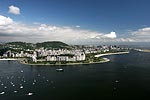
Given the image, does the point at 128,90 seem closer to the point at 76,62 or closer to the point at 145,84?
the point at 145,84

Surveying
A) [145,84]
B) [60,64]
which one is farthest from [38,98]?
[60,64]

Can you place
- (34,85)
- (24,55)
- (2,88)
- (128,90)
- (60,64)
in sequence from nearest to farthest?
(128,90), (2,88), (34,85), (60,64), (24,55)

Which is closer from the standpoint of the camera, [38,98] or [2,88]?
[38,98]

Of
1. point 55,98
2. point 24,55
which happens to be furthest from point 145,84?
point 24,55

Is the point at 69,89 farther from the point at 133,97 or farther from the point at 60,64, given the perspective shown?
the point at 60,64

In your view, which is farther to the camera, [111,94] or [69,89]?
[69,89]

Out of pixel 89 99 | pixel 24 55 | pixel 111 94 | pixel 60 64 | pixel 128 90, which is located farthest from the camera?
pixel 24 55

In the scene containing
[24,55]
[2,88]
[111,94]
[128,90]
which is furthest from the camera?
[24,55]

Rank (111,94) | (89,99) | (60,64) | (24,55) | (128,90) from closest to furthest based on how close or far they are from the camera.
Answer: (89,99), (111,94), (128,90), (60,64), (24,55)
